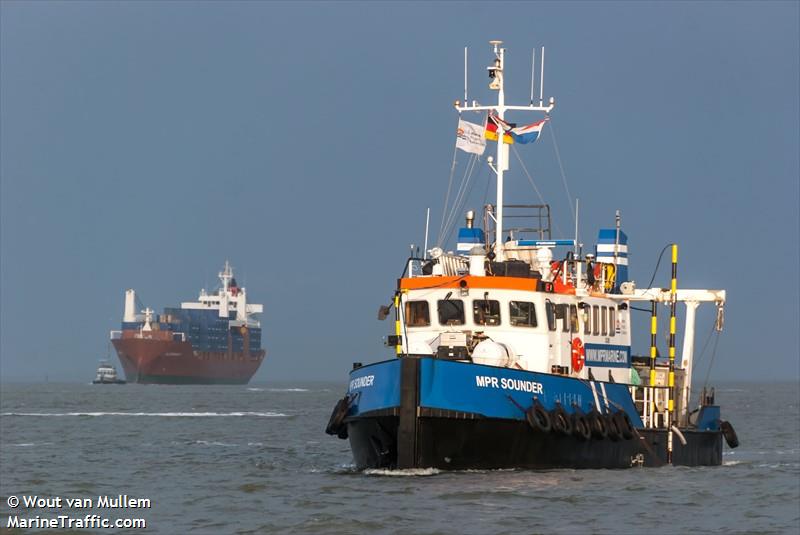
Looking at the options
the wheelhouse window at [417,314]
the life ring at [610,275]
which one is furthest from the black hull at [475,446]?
the life ring at [610,275]

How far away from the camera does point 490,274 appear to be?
26.8 meters

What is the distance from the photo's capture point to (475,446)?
24.6m

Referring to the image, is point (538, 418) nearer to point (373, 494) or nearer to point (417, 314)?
point (373, 494)

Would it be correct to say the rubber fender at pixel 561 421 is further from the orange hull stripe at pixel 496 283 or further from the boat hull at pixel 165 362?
the boat hull at pixel 165 362

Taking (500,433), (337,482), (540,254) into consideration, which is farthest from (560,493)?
(540,254)

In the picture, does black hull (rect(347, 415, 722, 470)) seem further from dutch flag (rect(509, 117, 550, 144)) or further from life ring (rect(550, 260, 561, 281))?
dutch flag (rect(509, 117, 550, 144))

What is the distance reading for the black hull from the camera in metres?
24.4

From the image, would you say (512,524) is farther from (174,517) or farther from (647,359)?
(647,359)

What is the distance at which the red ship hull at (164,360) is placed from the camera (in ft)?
535

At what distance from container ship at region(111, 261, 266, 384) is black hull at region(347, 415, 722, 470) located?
139 meters

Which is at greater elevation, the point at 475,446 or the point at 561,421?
the point at 561,421

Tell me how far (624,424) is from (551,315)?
8.57 ft

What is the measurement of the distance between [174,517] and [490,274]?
827 cm

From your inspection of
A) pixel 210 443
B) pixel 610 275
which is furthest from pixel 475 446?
pixel 210 443
